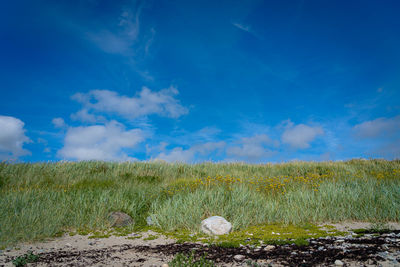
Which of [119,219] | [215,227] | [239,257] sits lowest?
[239,257]

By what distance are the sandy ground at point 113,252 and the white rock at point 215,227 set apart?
97cm

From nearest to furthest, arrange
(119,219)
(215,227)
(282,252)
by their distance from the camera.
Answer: (282,252) → (215,227) → (119,219)

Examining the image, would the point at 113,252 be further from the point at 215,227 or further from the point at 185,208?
the point at 185,208

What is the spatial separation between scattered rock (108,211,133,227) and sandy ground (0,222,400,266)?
945mm

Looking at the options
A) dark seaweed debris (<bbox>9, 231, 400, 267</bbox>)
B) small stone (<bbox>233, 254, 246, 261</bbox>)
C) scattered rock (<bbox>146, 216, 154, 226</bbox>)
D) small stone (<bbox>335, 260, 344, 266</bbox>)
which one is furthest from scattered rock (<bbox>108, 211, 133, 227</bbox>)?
small stone (<bbox>335, 260, 344, 266</bbox>)

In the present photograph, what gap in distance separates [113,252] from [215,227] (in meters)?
2.61

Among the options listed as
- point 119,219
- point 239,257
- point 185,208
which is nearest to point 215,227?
point 185,208

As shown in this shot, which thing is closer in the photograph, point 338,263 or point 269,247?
point 338,263

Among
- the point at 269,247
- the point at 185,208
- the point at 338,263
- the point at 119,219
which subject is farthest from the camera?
the point at 119,219

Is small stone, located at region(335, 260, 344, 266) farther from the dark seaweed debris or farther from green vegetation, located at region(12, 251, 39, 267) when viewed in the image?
green vegetation, located at region(12, 251, 39, 267)

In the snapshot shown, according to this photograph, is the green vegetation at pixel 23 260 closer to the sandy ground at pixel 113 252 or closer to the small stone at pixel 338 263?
the sandy ground at pixel 113 252

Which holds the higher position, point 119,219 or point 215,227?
point 119,219

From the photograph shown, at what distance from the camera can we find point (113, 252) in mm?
5934

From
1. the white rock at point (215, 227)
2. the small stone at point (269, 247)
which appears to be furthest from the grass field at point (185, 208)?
the small stone at point (269, 247)
